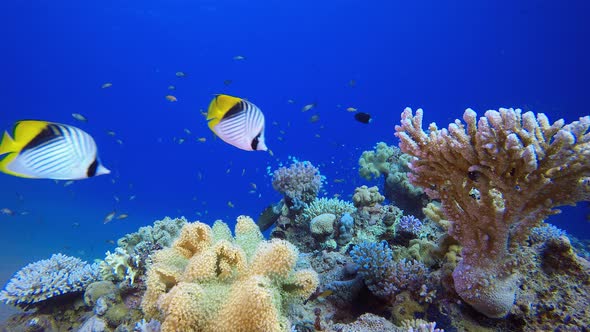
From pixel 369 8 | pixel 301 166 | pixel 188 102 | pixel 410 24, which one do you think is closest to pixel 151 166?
pixel 188 102

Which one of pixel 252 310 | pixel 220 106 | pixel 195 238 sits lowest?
pixel 195 238

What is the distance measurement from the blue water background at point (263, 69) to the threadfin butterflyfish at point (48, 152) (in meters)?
65.3

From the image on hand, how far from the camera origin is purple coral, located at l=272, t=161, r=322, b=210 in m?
6.98

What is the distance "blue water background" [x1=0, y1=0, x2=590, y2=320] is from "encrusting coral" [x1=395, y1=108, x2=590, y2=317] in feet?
214

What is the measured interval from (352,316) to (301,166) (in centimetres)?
430

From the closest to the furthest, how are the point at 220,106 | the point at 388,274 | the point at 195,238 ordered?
1. the point at 220,106
2. the point at 195,238
3. the point at 388,274

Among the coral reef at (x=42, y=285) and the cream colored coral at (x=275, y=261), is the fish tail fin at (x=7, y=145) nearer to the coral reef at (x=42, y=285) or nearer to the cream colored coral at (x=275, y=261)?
the cream colored coral at (x=275, y=261)

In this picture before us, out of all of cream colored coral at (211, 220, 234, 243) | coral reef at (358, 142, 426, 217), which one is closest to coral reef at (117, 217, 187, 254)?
cream colored coral at (211, 220, 234, 243)

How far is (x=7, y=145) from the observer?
70.7 inches

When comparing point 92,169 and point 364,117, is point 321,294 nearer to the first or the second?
point 92,169

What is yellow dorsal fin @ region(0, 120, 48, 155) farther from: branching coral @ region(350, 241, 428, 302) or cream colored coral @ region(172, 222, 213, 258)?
branching coral @ region(350, 241, 428, 302)

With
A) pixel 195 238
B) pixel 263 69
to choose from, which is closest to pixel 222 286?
pixel 195 238

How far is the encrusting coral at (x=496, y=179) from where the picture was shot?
246cm

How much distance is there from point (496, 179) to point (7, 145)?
3.42 meters
